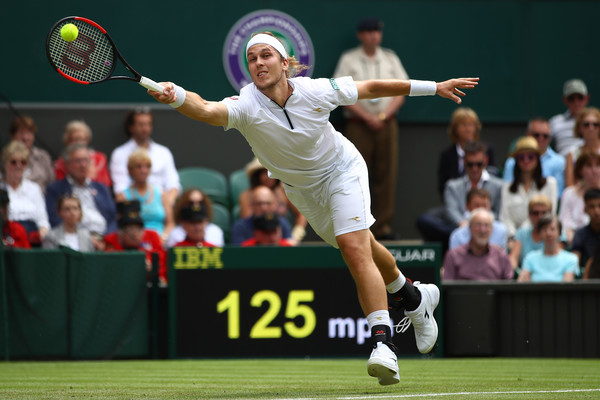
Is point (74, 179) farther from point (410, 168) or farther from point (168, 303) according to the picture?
point (410, 168)

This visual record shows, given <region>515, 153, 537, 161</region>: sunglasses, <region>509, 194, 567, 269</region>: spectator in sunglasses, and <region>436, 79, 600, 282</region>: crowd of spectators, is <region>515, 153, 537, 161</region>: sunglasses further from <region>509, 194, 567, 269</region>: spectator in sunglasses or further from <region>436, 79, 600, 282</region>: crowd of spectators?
<region>509, 194, 567, 269</region>: spectator in sunglasses

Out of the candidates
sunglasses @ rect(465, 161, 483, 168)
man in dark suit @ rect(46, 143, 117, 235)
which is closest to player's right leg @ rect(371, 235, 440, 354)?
sunglasses @ rect(465, 161, 483, 168)

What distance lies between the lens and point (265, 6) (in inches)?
507

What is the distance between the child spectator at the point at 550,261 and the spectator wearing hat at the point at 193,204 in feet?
9.60

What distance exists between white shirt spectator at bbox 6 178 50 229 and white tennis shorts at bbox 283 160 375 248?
4.30m

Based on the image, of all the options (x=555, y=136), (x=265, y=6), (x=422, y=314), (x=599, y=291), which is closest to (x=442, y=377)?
(x=422, y=314)

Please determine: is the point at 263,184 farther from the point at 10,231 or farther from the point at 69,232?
the point at 10,231

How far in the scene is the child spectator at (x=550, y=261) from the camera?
945 centimetres

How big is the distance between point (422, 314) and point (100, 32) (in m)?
2.77

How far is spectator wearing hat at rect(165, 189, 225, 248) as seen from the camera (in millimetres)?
9680

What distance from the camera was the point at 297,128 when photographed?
239 inches

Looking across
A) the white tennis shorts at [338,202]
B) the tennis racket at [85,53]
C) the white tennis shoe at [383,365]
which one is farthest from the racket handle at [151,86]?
the white tennis shoe at [383,365]

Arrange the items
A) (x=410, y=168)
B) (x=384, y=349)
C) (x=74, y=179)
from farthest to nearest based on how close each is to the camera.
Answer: (x=410, y=168) < (x=74, y=179) < (x=384, y=349)

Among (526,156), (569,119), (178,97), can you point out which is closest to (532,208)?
(526,156)
